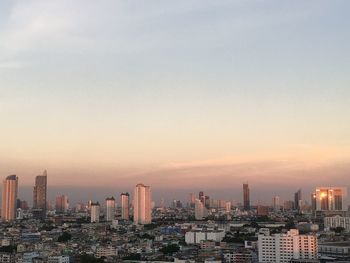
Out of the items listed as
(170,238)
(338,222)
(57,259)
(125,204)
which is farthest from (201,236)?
(125,204)

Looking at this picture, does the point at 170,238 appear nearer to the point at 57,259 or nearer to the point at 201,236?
the point at 201,236

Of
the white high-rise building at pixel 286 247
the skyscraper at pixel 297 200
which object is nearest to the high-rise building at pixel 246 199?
the skyscraper at pixel 297 200

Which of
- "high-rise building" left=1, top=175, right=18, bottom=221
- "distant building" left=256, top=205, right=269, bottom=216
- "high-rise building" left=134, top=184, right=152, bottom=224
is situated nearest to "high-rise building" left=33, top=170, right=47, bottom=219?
"high-rise building" left=1, top=175, right=18, bottom=221

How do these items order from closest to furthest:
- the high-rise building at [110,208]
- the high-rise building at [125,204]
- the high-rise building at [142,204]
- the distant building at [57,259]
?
the distant building at [57,259]
the high-rise building at [142,204]
the high-rise building at [110,208]
the high-rise building at [125,204]

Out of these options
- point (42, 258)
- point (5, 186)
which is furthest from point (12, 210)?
point (42, 258)

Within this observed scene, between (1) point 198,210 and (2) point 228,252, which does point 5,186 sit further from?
(2) point 228,252

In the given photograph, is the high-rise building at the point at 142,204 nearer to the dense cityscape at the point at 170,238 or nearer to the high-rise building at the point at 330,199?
the dense cityscape at the point at 170,238
